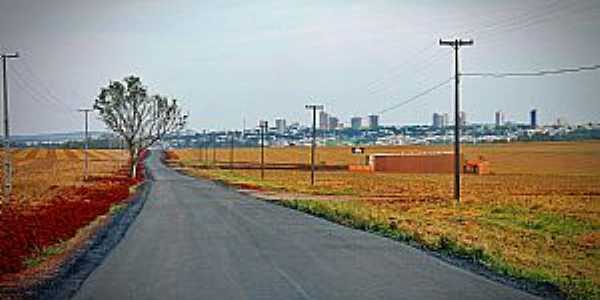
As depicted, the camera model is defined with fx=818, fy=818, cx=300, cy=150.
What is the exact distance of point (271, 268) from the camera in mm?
14891

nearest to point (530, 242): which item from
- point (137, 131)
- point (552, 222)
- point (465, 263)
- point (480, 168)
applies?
point (465, 263)

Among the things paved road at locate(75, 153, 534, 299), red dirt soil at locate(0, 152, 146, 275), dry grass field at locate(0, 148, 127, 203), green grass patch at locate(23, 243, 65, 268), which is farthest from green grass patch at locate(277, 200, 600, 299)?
dry grass field at locate(0, 148, 127, 203)

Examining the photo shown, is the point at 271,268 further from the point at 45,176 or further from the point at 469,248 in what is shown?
the point at 45,176

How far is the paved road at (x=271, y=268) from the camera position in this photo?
12.0m

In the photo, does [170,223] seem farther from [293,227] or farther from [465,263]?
[465,263]

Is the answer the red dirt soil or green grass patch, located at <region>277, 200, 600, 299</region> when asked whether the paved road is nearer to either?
green grass patch, located at <region>277, 200, 600, 299</region>

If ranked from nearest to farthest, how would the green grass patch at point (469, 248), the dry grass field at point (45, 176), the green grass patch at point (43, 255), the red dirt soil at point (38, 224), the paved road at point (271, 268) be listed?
the paved road at point (271, 268)
the green grass patch at point (469, 248)
the green grass patch at point (43, 255)
the red dirt soil at point (38, 224)
the dry grass field at point (45, 176)

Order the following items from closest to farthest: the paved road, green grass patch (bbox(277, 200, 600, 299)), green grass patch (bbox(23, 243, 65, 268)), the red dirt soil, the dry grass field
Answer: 1. the paved road
2. green grass patch (bbox(277, 200, 600, 299))
3. green grass patch (bbox(23, 243, 65, 268))
4. the red dirt soil
5. the dry grass field

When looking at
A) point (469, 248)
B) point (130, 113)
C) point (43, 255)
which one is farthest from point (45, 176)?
point (469, 248)

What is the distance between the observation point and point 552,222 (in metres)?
30.6

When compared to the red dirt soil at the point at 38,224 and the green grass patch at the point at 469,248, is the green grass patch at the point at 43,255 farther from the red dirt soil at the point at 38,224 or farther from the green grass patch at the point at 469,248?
the green grass patch at the point at 469,248

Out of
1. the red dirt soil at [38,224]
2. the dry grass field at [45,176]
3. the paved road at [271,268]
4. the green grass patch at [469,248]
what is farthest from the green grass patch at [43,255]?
the dry grass field at [45,176]

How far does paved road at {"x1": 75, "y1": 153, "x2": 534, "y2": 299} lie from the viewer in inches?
473

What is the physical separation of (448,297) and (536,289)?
2017 mm
